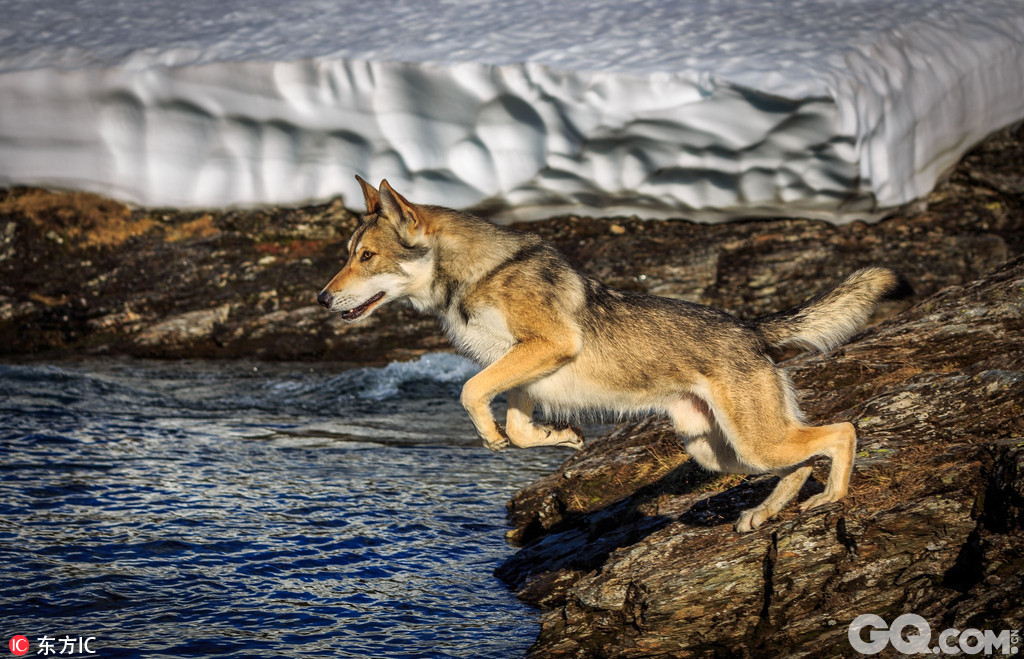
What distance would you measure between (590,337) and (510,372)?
1.92 ft

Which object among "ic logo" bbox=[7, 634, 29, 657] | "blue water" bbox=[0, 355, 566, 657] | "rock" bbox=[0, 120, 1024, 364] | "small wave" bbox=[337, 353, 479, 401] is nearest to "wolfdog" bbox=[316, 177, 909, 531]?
"blue water" bbox=[0, 355, 566, 657]

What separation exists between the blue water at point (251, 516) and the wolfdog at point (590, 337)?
4.23ft

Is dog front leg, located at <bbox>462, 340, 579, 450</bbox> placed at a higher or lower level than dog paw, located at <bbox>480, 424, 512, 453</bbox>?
higher

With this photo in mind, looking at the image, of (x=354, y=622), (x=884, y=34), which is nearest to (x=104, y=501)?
(x=354, y=622)

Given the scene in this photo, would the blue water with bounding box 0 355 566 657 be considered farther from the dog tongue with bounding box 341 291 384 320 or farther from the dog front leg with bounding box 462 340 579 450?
the dog tongue with bounding box 341 291 384 320

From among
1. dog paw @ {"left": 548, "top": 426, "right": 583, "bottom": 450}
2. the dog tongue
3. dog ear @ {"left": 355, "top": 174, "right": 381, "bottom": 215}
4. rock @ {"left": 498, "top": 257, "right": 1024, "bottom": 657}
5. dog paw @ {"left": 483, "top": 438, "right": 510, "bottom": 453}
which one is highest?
dog ear @ {"left": 355, "top": 174, "right": 381, "bottom": 215}

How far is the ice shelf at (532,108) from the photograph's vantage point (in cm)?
1214

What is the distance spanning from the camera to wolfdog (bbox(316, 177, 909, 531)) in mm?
5176

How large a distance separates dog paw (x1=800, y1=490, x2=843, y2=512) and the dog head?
8.31 ft

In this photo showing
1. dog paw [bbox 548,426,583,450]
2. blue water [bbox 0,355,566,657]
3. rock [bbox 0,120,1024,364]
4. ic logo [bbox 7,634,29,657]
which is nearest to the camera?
ic logo [bbox 7,634,29,657]

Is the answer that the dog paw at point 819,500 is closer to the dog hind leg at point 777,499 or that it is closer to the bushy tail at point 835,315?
the dog hind leg at point 777,499

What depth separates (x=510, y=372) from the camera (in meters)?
5.23

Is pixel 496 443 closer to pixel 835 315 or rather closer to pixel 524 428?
pixel 524 428

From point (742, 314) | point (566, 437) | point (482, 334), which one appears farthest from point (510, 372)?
point (742, 314)
